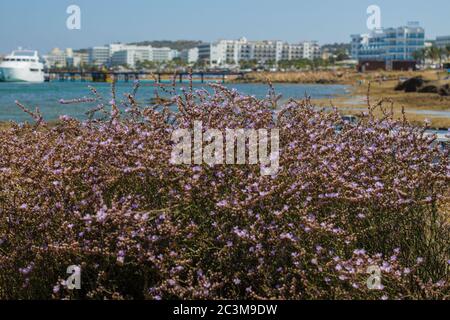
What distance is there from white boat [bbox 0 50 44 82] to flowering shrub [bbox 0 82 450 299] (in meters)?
135

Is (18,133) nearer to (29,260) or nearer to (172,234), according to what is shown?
(29,260)

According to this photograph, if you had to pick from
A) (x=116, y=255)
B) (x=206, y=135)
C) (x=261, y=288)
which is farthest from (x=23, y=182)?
(x=261, y=288)

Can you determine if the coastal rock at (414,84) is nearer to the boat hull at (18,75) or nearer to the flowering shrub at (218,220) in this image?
the flowering shrub at (218,220)

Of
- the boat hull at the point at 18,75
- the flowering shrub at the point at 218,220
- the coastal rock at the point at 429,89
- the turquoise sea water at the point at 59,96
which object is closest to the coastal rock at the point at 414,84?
the coastal rock at the point at 429,89

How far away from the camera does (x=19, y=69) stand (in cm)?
13425

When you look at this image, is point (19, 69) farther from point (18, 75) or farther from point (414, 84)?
point (414, 84)

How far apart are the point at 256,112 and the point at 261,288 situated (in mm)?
2090

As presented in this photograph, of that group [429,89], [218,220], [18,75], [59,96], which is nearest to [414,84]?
[429,89]

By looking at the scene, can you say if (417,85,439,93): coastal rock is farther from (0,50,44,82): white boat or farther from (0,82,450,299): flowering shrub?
(0,50,44,82): white boat

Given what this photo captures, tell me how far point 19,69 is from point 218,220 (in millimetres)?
137605

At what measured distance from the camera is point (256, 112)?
251 inches

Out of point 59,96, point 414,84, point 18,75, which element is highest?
point 18,75

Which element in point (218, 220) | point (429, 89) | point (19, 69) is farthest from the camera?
point (19, 69)

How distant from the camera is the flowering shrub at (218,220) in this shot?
4645 millimetres
